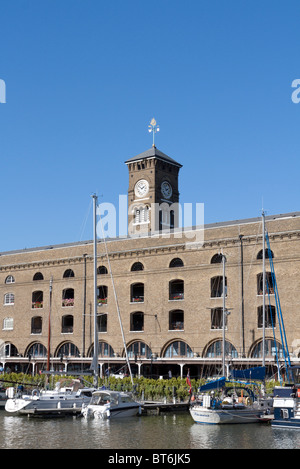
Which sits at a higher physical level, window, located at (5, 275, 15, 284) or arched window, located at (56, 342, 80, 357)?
window, located at (5, 275, 15, 284)

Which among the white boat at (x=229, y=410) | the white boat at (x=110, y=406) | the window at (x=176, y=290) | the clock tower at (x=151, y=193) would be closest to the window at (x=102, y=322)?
the window at (x=176, y=290)

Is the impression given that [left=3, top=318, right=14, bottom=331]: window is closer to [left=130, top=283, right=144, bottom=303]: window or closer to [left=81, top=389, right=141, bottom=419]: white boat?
[left=130, top=283, right=144, bottom=303]: window

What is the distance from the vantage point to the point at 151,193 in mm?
84188

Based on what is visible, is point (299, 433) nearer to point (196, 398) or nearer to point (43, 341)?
point (196, 398)

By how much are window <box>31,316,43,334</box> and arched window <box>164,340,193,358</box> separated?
52.2 feet

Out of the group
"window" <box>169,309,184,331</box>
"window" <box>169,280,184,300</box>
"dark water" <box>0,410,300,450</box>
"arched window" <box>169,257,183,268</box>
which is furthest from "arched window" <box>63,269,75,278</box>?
"dark water" <box>0,410,300,450</box>

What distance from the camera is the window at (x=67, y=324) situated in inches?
2490

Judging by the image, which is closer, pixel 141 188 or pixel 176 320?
pixel 176 320

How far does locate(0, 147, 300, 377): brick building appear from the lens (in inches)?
2029

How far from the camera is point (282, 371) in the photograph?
49.5 metres

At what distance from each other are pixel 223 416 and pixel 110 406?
689cm

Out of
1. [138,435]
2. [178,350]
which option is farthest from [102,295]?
[138,435]

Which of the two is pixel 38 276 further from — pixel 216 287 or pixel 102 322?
pixel 216 287

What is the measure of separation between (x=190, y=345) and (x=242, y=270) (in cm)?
812
